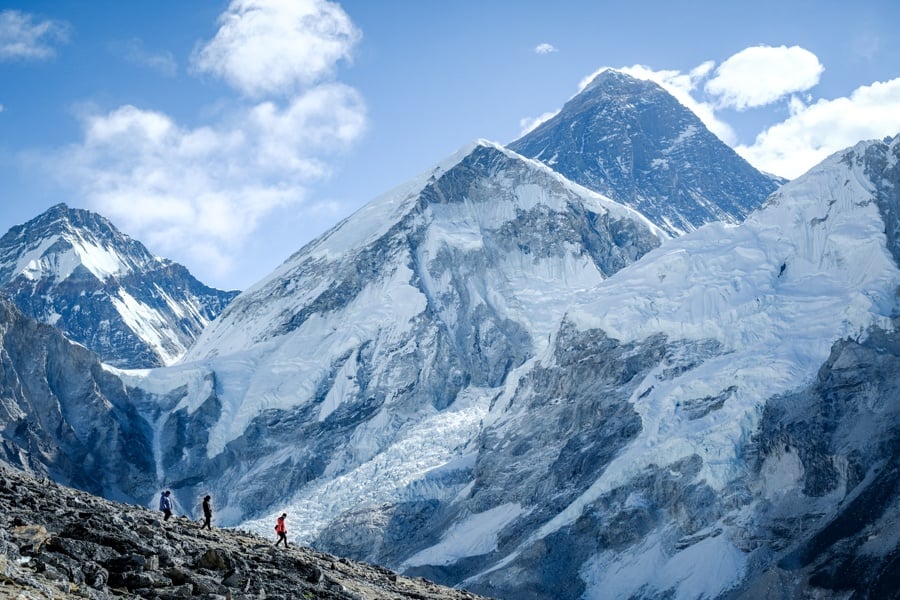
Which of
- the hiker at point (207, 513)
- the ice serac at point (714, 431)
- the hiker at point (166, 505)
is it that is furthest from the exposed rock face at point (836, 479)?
the hiker at point (166, 505)

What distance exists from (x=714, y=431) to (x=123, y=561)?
120923mm

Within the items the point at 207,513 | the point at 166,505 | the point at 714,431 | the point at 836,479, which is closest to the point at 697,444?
the point at 714,431

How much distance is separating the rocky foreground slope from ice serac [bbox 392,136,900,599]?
257ft

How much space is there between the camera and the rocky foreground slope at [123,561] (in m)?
25.9

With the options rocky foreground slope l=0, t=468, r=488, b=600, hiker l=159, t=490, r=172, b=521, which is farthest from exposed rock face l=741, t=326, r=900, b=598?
rocky foreground slope l=0, t=468, r=488, b=600

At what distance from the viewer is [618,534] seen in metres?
138

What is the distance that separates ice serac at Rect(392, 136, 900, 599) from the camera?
122500 millimetres

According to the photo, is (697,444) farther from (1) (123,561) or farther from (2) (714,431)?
(1) (123,561)

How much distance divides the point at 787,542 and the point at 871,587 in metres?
21.0

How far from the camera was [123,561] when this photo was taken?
1118 inches

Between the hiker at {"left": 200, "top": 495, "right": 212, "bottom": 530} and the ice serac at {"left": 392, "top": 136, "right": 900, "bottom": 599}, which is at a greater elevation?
the hiker at {"left": 200, "top": 495, "right": 212, "bottom": 530}

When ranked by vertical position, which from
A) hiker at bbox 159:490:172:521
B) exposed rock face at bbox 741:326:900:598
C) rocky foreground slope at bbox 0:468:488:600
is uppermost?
hiker at bbox 159:490:172:521

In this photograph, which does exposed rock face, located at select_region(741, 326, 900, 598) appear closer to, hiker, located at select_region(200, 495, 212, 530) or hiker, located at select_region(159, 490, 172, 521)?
hiker, located at select_region(200, 495, 212, 530)

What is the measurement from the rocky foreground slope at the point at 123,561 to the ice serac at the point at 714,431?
78416 millimetres
